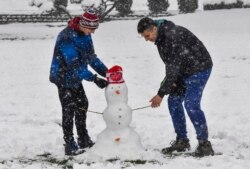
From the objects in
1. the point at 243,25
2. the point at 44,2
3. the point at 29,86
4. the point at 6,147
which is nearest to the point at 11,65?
the point at 29,86

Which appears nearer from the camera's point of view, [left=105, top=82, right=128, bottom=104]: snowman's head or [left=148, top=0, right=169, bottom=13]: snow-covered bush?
[left=105, top=82, right=128, bottom=104]: snowman's head

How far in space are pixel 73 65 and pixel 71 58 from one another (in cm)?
9

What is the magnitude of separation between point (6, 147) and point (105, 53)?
35.1 ft

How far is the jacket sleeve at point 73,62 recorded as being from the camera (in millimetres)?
5879

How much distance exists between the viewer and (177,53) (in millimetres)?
5797

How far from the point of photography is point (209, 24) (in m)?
24.6

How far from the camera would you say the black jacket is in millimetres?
5777

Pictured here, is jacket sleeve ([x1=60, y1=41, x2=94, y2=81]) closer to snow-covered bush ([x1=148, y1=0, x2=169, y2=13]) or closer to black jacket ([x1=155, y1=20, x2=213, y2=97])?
black jacket ([x1=155, y1=20, x2=213, y2=97])

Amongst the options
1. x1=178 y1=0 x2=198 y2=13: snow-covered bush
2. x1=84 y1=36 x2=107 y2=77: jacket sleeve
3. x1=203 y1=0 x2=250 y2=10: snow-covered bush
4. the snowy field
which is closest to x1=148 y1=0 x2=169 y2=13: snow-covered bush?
Result: x1=178 y1=0 x2=198 y2=13: snow-covered bush

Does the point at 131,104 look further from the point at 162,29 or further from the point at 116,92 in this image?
the point at 162,29

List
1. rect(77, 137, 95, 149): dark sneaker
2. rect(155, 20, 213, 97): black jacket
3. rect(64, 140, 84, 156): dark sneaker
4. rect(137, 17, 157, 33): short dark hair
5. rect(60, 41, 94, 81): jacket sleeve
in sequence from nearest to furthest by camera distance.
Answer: rect(137, 17, 157, 33): short dark hair
rect(155, 20, 213, 97): black jacket
rect(60, 41, 94, 81): jacket sleeve
rect(64, 140, 84, 156): dark sneaker
rect(77, 137, 95, 149): dark sneaker

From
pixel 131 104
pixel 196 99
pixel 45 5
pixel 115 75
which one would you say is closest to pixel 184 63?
pixel 196 99

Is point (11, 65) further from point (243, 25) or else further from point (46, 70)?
point (243, 25)

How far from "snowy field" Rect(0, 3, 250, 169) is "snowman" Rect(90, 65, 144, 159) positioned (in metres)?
0.17
